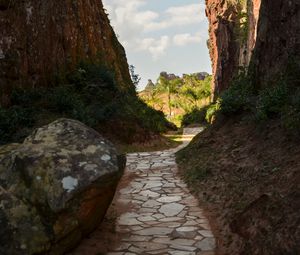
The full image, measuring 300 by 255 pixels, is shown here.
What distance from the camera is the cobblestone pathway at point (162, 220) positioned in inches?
223

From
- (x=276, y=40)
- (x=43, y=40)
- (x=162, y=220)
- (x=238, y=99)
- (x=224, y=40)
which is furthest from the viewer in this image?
(x=224, y=40)

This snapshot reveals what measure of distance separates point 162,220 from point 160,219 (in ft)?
0.22

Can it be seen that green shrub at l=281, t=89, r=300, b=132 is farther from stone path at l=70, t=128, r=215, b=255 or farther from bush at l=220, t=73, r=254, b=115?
stone path at l=70, t=128, r=215, b=255

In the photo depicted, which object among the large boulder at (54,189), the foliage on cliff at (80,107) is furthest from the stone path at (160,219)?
the foliage on cliff at (80,107)

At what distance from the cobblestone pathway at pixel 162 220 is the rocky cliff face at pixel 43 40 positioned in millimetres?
5946

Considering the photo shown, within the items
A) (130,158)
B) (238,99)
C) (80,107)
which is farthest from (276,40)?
(80,107)

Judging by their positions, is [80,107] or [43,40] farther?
[43,40]

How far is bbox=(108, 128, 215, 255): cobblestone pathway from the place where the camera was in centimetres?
566

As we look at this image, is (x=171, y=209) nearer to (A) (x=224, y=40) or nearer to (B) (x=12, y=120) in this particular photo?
(B) (x=12, y=120)

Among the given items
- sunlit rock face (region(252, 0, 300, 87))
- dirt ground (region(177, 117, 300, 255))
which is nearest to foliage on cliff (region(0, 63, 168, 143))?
dirt ground (region(177, 117, 300, 255))

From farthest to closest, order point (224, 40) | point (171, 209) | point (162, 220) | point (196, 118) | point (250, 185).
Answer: point (196, 118)
point (224, 40)
point (171, 209)
point (162, 220)
point (250, 185)

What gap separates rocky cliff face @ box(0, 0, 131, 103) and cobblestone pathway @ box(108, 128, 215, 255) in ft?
19.5

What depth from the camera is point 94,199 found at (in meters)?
5.39

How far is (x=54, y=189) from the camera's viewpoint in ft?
16.4
